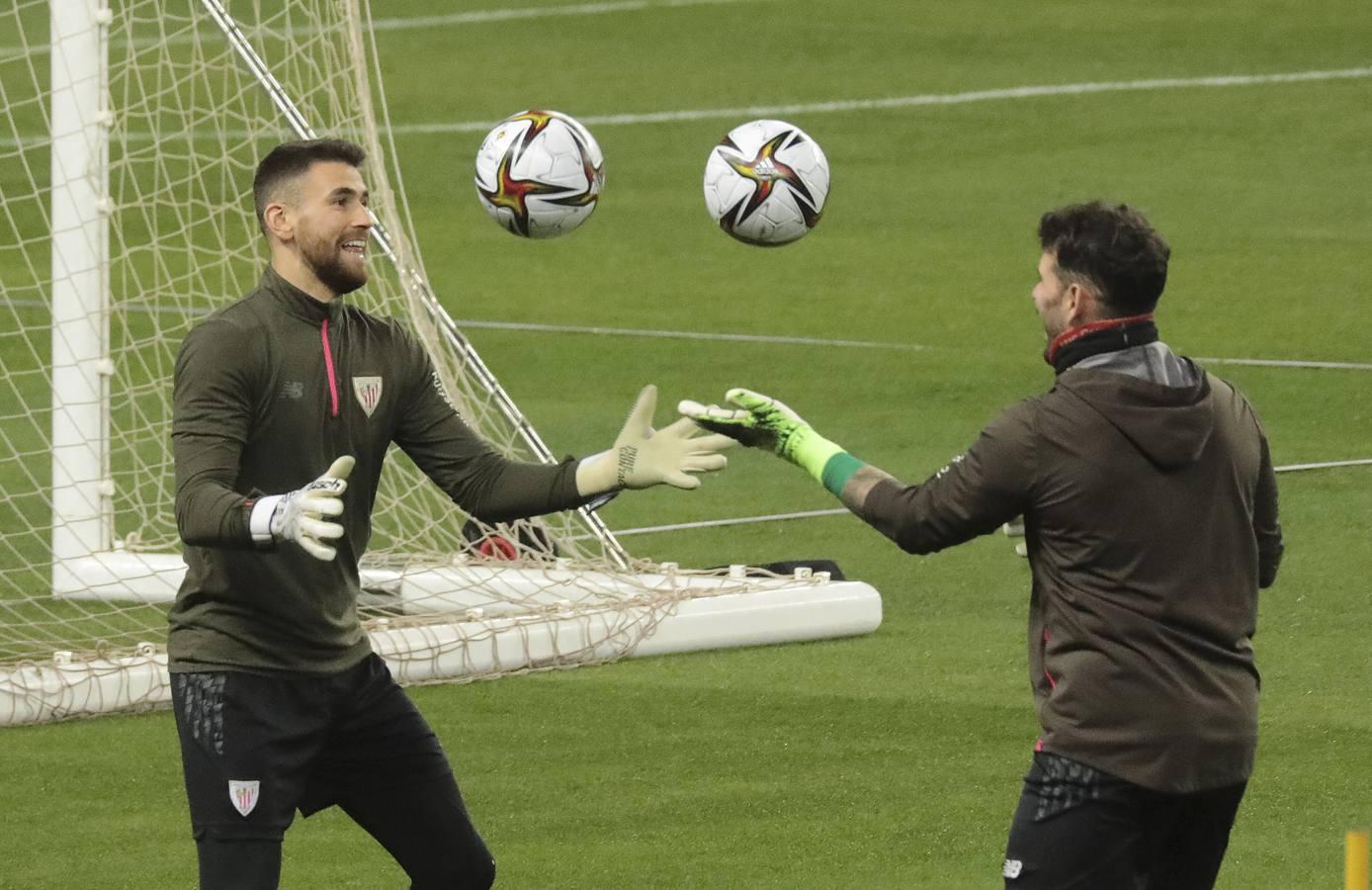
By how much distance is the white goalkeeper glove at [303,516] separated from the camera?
5.15 m

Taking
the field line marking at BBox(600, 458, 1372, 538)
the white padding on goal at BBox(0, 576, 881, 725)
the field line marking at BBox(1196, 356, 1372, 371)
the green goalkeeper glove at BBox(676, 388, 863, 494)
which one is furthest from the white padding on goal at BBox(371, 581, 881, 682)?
the field line marking at BBox(1196, 356, 1372, 371)

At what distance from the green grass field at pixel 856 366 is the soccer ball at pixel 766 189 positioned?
1898 millimetres

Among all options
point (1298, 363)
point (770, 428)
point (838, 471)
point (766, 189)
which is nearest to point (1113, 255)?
point (838, 471)

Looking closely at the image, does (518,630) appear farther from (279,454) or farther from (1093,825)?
(1093,825)

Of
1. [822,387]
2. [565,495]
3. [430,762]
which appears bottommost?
[822,387]

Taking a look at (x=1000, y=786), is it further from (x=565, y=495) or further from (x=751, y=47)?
(x=751, y=47)

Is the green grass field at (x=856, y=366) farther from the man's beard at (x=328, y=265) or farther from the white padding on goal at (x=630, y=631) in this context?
the man's beard at (x=328, y=265)

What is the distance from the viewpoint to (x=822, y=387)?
15.5m

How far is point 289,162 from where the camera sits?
5.91m

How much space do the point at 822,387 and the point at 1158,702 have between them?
34.6 feet

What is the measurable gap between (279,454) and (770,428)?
1181mm

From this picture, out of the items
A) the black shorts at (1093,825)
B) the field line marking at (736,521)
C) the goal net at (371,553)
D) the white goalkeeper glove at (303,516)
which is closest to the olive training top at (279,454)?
the white goalkeeper glove at (303,516)

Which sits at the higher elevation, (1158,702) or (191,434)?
(191,434)

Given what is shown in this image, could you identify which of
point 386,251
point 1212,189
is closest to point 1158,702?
point 386,251
